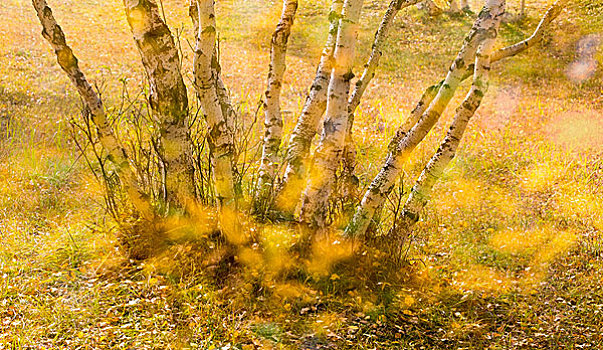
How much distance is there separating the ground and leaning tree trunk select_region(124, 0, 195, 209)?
0.80 m

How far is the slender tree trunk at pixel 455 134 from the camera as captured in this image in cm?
531

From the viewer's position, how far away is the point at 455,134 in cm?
563

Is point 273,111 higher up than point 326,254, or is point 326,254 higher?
point 273,111

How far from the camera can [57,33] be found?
5.90 m

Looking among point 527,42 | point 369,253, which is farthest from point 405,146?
point 527,42

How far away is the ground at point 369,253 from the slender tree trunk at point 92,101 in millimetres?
497

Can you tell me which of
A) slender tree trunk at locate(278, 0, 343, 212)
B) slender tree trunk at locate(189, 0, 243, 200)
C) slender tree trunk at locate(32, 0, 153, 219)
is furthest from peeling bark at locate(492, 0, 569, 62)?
slender tree trunk at locate(32, 0, 153, 219)

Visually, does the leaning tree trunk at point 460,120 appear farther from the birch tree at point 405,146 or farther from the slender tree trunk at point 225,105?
the slender tree trunk at point 225,105

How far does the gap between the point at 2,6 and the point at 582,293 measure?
2402 cm

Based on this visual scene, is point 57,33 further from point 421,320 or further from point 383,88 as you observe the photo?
point 383,88

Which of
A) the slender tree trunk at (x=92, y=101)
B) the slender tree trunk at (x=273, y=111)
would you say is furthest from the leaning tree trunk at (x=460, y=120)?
the slender tree trunk at (x=92, y=101)

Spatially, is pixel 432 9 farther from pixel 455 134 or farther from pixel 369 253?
pixel 369 253

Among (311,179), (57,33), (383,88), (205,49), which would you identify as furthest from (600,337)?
(383,88)

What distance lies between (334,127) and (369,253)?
1.56 m
